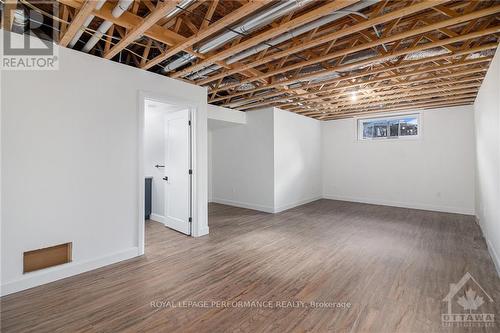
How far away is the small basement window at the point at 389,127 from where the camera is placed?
6.61 metres

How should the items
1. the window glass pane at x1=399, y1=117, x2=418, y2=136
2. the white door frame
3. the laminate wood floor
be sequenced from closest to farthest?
the laminate wood floor < the white door frame < the window glass pane at x1=399, y1=117, x2=418, y2=136

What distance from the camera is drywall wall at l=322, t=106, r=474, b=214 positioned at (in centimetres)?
591

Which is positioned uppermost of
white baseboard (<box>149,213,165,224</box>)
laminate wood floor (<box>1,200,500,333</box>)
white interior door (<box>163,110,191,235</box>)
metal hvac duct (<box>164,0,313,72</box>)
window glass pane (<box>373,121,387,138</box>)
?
metal hvac duct (<box>164,0,313,72</box>)

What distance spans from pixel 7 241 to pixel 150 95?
92.6 inches

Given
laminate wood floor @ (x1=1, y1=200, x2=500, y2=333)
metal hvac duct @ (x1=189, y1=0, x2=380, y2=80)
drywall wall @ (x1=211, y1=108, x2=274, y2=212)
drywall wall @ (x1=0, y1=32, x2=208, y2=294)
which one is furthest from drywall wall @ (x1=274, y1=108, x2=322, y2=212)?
drywall wall @ (x1=0, y1=32, x2=208, y2=294)

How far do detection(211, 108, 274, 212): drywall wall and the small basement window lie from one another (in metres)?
3.37

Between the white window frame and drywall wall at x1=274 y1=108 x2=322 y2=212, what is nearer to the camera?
drywall wall at x1=274 y1=108 x2=322 y2=212

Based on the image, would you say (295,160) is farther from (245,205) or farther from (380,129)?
(380,129)

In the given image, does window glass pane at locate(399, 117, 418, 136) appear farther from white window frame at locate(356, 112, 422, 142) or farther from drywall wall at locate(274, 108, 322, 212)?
drywall wall at locate(274, 108, 322, 212)

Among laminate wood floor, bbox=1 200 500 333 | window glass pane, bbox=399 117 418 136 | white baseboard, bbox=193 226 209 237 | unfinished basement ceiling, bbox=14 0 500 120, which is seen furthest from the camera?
window glass pane, bbox=399 117 418 136

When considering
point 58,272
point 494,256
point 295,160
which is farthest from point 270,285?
point 295,160

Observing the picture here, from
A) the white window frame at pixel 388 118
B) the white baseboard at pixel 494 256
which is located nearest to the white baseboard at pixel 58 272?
the white baseboard at pixel 494 256

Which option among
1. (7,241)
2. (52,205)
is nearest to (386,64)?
(52,205)

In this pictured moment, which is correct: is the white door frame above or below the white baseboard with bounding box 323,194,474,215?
above
